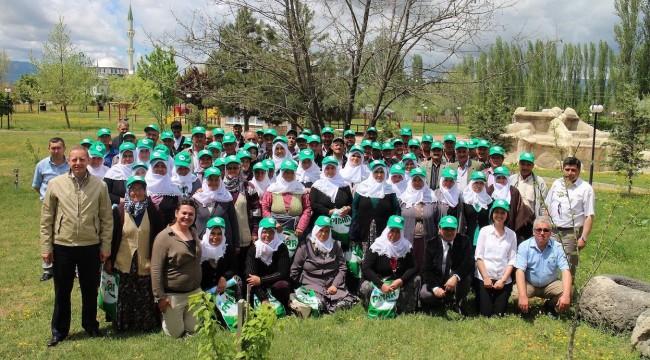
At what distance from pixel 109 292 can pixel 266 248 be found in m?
1.65

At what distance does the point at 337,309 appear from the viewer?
575 centimetres

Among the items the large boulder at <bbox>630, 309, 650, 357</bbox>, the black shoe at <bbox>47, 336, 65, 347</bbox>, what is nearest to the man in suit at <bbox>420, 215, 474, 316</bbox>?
the large boulder at <bbox>630, 309, 650, 357</bbox>

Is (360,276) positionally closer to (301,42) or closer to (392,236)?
(392,236)

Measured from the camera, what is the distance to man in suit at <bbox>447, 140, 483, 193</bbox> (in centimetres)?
655

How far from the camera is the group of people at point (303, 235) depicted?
15.8 ft

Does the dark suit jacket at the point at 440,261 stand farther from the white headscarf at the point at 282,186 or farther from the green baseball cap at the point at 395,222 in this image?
the white headscarf at the point at 282,186

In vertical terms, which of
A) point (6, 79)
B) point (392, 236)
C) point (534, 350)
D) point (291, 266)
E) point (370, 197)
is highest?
point (6, 79)

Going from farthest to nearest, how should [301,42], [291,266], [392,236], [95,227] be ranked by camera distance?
[301,42] < [291,266] < [392,236] < [95,227]

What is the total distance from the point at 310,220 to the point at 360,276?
0.92m

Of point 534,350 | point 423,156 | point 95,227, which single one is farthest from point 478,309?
point 95,227

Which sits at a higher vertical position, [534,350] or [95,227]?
[95,227]

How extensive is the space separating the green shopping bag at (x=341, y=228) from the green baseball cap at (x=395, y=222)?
0.82m

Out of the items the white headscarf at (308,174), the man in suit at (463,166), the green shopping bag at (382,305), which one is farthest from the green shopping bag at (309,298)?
the man in suit at (463,166)

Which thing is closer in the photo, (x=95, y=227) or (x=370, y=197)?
(x=95, y=227)
